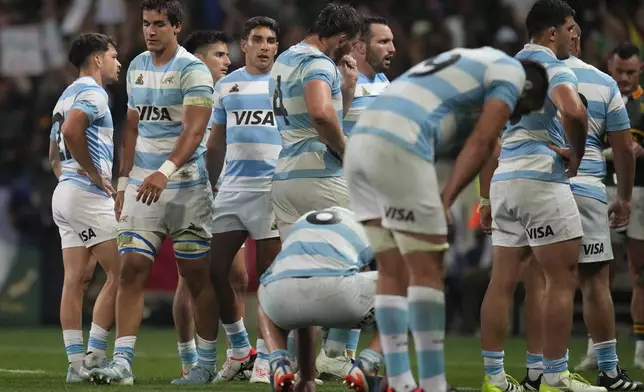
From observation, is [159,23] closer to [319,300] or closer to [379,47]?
[379,47]

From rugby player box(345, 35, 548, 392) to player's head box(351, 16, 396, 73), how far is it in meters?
3.39

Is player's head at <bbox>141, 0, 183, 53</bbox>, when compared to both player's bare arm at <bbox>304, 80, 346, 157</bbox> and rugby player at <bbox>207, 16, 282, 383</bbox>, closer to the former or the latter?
rugby player at <bbox>207, 16, 282, 383</bbox>

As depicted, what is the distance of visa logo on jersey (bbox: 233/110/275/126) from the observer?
9.37 m

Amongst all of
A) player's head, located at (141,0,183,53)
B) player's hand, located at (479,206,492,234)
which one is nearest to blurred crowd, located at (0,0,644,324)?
player's hand, located at (479,206,492,234)

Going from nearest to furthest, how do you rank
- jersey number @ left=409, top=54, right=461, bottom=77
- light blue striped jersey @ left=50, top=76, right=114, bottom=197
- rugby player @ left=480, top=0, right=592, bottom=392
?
jersey number @ left=409, top=54, right=461, bottom=77 → rugby player @ left=480, top=0, right=592, bottom=392 → light blue striped jersey @ left=50, top=76, right=114, bottom=197

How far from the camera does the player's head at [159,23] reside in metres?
8.61

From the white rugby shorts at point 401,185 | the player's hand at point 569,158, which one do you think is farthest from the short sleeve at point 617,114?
the white rugby shorts at point 401,185

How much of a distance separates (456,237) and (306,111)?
28.1 ft

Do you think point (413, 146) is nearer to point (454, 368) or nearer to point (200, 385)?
point (200, 385)

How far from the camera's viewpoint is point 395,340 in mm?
6270

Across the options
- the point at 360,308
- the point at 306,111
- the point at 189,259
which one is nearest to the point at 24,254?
the point at 189,259

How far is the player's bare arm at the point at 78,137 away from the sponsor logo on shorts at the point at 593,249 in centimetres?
336

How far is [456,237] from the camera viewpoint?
53.5ft

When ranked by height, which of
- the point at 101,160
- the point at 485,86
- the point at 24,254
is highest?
the point at 485,86
